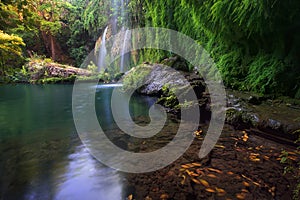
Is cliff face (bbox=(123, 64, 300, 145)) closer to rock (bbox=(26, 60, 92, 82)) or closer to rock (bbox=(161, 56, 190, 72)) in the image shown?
rock (bbox=(161, 56, 190, 72))

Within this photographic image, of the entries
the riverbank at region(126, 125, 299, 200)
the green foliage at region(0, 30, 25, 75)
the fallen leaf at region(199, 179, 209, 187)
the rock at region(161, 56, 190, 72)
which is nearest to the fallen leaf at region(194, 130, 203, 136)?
the riverbank at region(126, 125, 299, 200)

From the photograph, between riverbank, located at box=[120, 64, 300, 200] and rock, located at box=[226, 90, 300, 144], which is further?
rock, located at box=[226, 90, 300, 144]

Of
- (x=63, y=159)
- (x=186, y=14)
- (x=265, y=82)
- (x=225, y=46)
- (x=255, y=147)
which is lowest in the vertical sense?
(x=63, y=159)

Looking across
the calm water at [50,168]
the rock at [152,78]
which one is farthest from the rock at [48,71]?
the calm water at [50,168]

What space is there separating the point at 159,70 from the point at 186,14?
247cm

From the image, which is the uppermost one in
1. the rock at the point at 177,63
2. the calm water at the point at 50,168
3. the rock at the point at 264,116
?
the rock at the point at 177,63

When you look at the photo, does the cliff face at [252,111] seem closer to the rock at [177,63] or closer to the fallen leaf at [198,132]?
the fallen leaf at [198,132]

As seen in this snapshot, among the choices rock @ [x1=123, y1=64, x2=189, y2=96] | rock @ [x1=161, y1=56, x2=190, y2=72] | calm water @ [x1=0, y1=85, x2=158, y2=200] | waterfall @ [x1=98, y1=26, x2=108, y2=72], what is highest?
waterfall @ [x1=98, y1=26, x2=108, y2=72]

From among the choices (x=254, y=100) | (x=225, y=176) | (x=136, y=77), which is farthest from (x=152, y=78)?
(x=225, y=176)

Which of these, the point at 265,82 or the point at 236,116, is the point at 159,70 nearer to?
the point at 265,82

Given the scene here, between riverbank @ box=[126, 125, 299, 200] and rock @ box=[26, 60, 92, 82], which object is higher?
rock @ box=[26, 60, 92, 82]

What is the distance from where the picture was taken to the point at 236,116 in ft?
15.0

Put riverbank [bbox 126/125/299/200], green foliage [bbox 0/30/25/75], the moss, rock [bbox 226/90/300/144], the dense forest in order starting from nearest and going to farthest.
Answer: riverbank [bbox 126/125/299/200] → green foliage [bbox 0/30/25/75] → the dense forest → rock [bbox 226/90/300/144] → the moss

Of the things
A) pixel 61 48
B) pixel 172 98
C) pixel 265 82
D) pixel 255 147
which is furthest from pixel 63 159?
pixel 61 48
